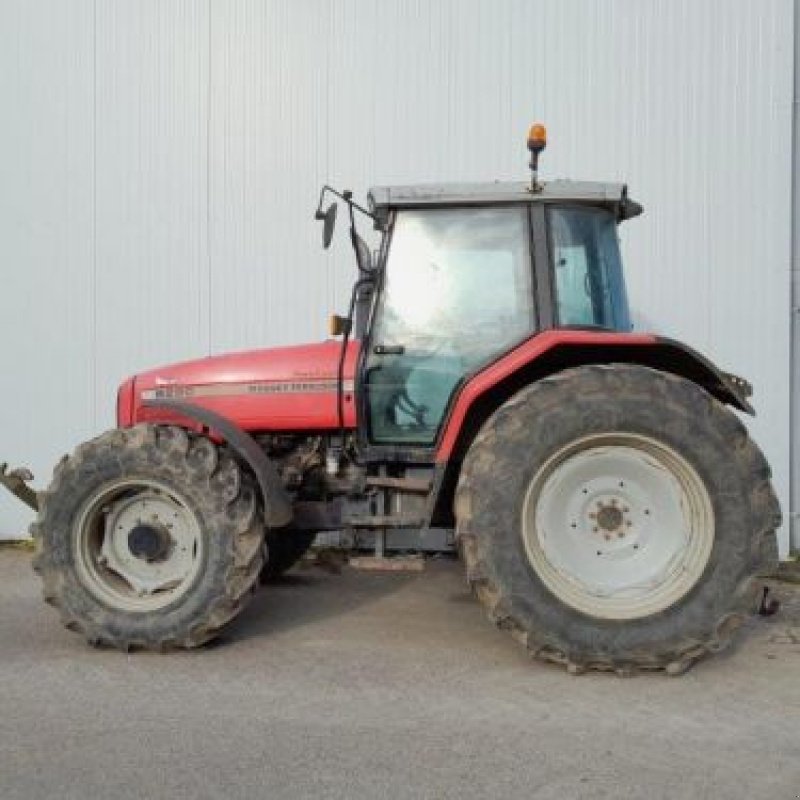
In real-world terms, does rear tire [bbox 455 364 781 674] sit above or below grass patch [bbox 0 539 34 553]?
above

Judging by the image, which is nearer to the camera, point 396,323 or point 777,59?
point 396,323

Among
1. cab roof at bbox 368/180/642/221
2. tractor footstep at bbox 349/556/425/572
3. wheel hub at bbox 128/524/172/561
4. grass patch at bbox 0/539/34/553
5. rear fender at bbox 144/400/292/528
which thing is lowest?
grass patch at bbox 0/539/34/553

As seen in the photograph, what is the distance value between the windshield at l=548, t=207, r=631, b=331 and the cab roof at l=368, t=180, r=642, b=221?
76mm

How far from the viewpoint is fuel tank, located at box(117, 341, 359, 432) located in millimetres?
4207

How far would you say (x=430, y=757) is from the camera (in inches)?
108

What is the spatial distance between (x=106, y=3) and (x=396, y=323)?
183 inches

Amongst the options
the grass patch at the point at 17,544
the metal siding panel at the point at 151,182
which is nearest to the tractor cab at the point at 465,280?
the metal siding panel at the point at 151,182

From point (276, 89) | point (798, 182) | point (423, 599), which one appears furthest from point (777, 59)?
point (423, 599)

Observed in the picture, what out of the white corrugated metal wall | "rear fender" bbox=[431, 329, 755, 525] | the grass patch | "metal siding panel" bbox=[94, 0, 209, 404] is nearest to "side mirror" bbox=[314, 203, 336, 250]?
"rear fender" bbox=[431, 329, 755, 525]

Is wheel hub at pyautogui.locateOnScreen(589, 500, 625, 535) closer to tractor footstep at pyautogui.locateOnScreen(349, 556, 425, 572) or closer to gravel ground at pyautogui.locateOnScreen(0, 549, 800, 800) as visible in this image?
gravel ground at pyautogui.locateOnScreen(0, 549, 800, 800)

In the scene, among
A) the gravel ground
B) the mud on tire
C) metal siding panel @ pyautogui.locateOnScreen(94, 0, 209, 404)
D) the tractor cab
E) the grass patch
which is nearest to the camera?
the gravel ground

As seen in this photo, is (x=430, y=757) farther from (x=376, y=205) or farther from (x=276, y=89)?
(x=276, y=89)

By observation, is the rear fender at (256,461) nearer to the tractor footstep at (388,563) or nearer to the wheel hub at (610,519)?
the tractor footstep at (388,563)

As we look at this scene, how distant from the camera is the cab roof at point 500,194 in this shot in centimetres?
388
